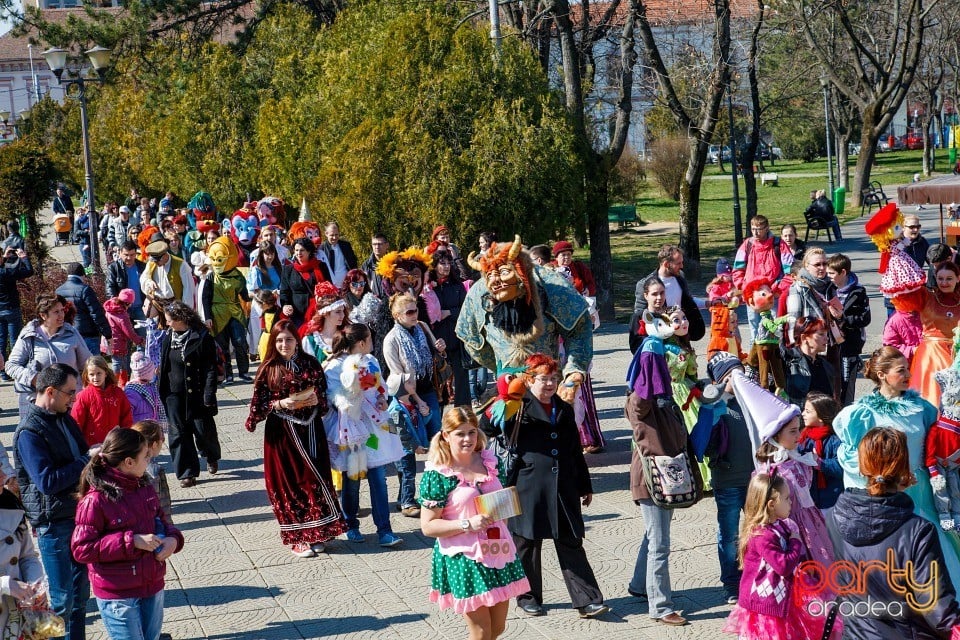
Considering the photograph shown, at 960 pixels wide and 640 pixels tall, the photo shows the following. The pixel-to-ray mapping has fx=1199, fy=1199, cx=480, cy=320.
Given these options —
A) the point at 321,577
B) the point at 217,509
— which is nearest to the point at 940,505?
the point at 321,577

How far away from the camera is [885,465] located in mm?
5180

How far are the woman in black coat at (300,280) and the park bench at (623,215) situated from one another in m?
20.3

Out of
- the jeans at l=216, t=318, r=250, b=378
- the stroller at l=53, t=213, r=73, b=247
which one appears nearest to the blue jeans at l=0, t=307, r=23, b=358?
the jeans at l=216, t=318, r=250, b=378

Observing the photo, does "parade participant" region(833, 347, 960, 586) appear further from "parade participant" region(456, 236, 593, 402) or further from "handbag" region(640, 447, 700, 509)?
"parade participant" region(456, 236, 593, 402)

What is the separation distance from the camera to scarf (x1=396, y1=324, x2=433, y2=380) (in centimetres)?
890

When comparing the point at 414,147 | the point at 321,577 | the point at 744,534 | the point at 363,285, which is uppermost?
the point at 414,147

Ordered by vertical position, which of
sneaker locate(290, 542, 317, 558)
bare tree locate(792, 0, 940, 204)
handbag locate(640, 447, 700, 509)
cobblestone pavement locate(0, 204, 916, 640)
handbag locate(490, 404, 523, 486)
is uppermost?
bare tree locate(792, 0, 940, 204)

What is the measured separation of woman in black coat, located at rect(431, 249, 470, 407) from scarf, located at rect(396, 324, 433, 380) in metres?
1.65

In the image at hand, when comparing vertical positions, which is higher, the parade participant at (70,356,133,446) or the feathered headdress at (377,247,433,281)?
the feathered headdress at (377,247,433,281)

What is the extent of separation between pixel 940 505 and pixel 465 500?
277 cm

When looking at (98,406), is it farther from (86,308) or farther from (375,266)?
(375,266)

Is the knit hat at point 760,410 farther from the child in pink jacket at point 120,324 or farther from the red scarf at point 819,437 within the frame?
the child in pink jacket at point 120,324

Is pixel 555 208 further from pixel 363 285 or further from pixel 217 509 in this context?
pixel 217 509

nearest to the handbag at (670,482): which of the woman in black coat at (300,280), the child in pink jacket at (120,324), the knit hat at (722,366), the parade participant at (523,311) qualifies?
the knit hat at (722,366)
